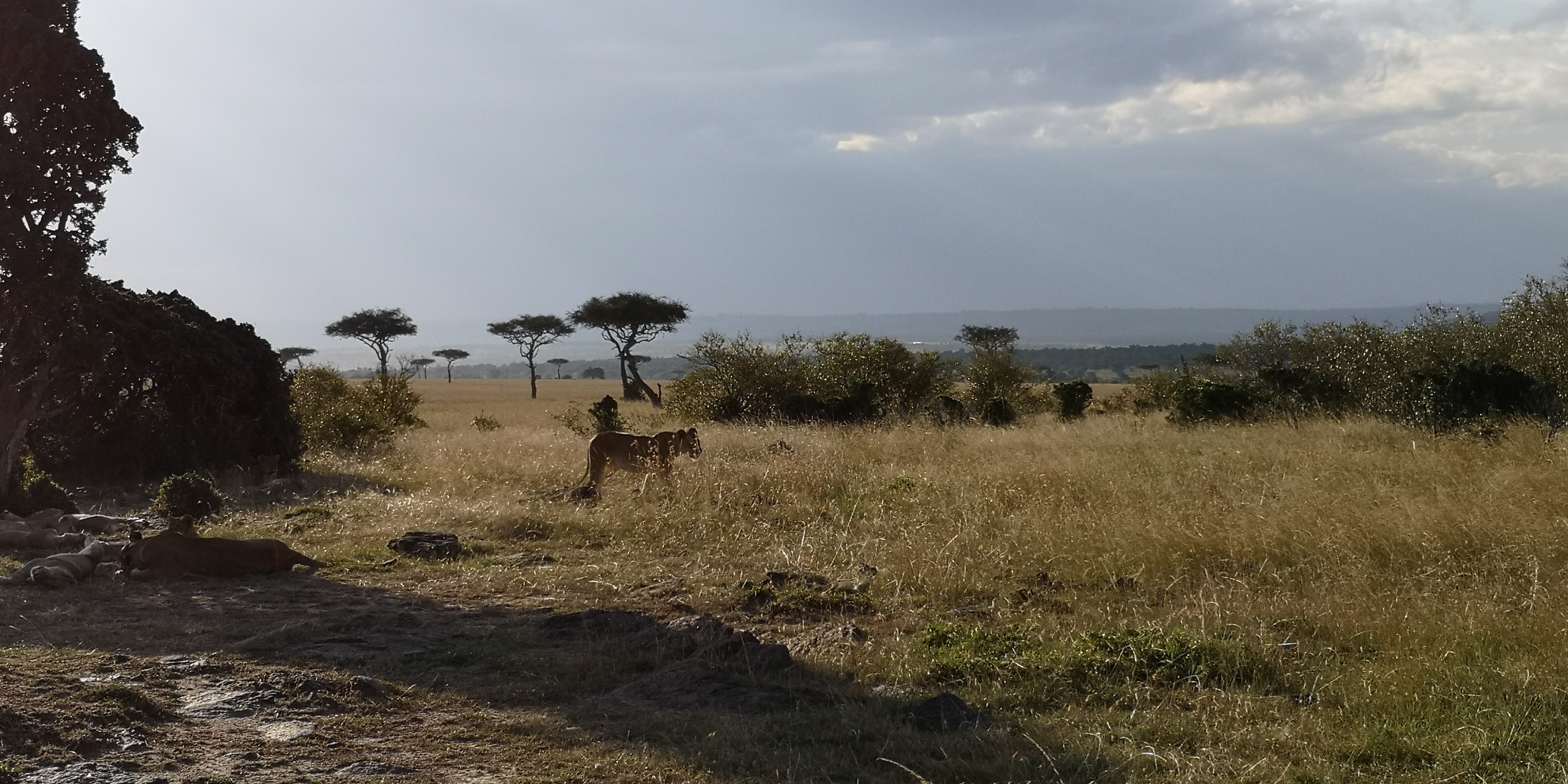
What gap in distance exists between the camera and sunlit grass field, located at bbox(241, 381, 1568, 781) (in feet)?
15.7

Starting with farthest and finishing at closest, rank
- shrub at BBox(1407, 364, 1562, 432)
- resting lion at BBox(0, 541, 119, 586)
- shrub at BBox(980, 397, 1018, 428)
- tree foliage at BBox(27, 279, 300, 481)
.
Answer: shrub at BBox(980, 397, 1018, 428) < shrub at BBox(1407, 364, 1562, 432) < tree foliage at BBox(27, 279, 300, 481) < resting lion at BBox(0, 541, 119, 586)

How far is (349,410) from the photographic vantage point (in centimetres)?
2281

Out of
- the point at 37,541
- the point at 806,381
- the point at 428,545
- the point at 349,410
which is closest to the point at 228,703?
the point at 428,545

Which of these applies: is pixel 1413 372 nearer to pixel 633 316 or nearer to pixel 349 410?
pixel 349 410

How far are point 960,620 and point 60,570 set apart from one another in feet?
21.5

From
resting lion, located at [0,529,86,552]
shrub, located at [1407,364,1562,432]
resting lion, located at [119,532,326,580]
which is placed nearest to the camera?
resting lion, located at [119,532,326,580]

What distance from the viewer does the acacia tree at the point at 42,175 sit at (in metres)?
12.2

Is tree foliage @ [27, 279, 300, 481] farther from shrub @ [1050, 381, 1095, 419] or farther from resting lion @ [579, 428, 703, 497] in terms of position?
shrub @ [1050, 381, 1095, 419]

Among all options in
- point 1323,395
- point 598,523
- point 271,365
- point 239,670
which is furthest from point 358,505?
point 1323,395

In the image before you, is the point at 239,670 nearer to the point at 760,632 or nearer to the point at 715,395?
the point at 760,632

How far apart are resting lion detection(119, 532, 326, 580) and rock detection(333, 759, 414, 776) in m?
4.99

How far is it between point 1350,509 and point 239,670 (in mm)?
7571

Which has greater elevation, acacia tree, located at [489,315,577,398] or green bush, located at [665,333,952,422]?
acacia tree, located at [489,315,577,398]

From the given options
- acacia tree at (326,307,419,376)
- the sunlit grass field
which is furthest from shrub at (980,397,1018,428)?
acacia tree at (326,307,419,376)
